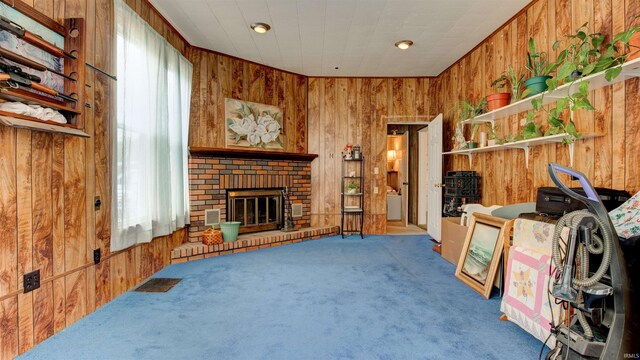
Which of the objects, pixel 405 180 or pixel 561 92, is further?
pixel 405 180

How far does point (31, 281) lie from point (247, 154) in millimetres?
2679

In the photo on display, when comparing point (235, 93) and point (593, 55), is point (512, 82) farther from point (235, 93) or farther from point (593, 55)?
point (235, 93)

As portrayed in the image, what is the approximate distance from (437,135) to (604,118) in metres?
2.40

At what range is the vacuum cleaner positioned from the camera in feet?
3.74

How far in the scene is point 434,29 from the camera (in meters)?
3.33

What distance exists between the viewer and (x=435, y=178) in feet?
15.0

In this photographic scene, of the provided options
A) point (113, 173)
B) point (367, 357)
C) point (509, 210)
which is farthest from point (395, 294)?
point (113, 173)

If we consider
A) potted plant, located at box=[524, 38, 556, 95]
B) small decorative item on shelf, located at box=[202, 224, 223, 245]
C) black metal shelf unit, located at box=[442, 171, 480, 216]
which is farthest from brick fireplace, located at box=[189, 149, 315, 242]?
potted plant, located at box=[524, 38, 556, 95]

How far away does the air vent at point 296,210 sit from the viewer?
475cm

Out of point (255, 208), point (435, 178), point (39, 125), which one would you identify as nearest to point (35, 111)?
point (39, 125)

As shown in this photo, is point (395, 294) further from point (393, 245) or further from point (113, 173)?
point (113, 173)

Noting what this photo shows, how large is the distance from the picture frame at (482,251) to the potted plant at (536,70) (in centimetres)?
116

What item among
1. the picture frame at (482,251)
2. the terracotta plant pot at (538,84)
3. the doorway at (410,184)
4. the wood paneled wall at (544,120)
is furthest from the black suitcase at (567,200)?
the doorway at (410,184)

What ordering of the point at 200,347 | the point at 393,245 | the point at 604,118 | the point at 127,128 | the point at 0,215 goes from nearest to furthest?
1. the point at 0,215
2. the point at 200,347
3. the point at 604,118
4. the point at 127,128
5. the point at 393,245
